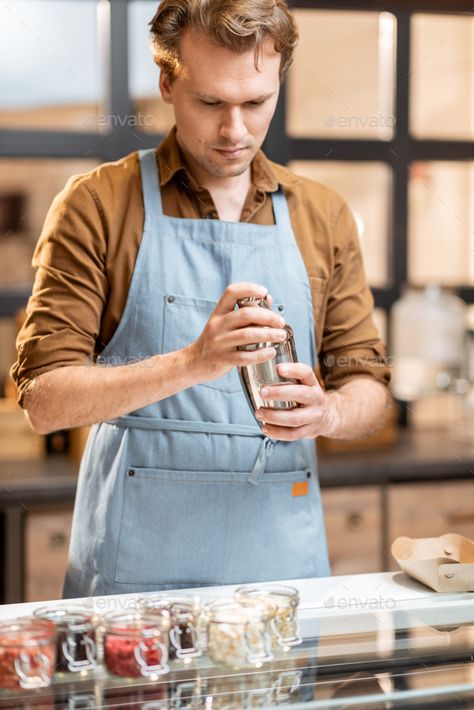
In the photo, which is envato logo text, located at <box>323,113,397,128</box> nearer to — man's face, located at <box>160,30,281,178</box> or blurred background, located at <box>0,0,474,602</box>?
blurred background, located at <box>0,0,474,602</box>

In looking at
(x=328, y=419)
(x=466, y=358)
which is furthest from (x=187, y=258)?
(x=466, y=358)

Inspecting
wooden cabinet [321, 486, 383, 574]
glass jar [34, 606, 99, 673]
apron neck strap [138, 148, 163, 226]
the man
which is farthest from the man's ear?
wooden cabinet [321, 486, 383, 574]

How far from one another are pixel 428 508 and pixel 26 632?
91.5 inches

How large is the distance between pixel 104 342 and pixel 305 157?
2159mm

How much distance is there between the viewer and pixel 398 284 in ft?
12.9

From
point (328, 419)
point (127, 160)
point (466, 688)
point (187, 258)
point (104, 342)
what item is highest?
point (127, 160)

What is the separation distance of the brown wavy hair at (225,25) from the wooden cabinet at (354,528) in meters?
1.79

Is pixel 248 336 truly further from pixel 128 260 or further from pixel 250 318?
pixel 128 260

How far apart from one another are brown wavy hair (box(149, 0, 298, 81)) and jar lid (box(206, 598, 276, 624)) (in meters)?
0.84

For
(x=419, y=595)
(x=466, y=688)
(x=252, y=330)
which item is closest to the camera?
(x=466, y=688)

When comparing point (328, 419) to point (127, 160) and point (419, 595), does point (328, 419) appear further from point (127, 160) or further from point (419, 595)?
point (127, 160)

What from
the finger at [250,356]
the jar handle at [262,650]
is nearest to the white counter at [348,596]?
the jar handle at [262,650]

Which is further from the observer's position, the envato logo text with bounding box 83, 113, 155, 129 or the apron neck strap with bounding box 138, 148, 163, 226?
the envato logo text with bounding box 83, 113, 155, 129

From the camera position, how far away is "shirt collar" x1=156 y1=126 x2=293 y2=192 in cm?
176
